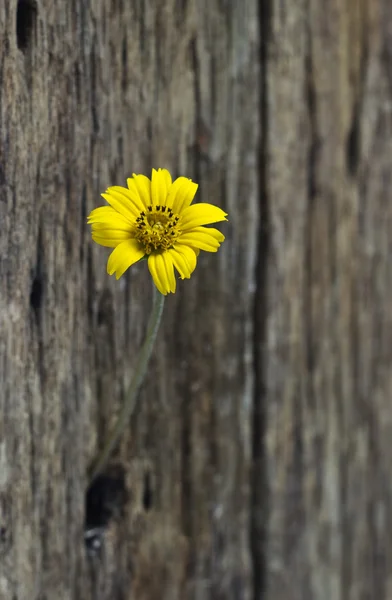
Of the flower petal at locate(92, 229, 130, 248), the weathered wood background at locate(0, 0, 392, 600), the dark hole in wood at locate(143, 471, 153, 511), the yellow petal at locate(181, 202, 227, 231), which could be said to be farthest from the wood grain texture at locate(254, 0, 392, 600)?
the flower petal at locate(92, 229, 130, 248)

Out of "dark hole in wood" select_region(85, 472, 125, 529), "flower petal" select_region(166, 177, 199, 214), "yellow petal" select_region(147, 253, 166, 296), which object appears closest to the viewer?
"yellow petal" select_region(147, 253, 166, 296)

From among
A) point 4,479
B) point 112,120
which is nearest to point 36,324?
point 4,479

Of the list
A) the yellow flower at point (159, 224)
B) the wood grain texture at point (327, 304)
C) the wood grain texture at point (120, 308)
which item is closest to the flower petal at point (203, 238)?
the yellow flower at point (159, 224)

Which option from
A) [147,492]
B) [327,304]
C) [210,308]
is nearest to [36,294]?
[210,308]

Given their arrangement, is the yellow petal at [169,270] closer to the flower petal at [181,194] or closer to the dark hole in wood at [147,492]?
the flower petal at [181,194]

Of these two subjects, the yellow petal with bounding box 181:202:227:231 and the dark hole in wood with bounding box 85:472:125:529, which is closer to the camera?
the yellow petal with bounding box 181:202:227:231

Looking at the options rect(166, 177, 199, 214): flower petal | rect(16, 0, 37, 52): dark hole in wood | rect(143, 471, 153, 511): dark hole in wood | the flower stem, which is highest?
rect(16, 0, 37, 52): dark hole in wood

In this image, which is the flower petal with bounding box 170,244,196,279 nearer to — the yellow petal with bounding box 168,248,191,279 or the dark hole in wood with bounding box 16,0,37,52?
the yellow petal with bounding box 168,248,191,279

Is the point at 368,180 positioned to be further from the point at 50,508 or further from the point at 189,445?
the point at 50,508
